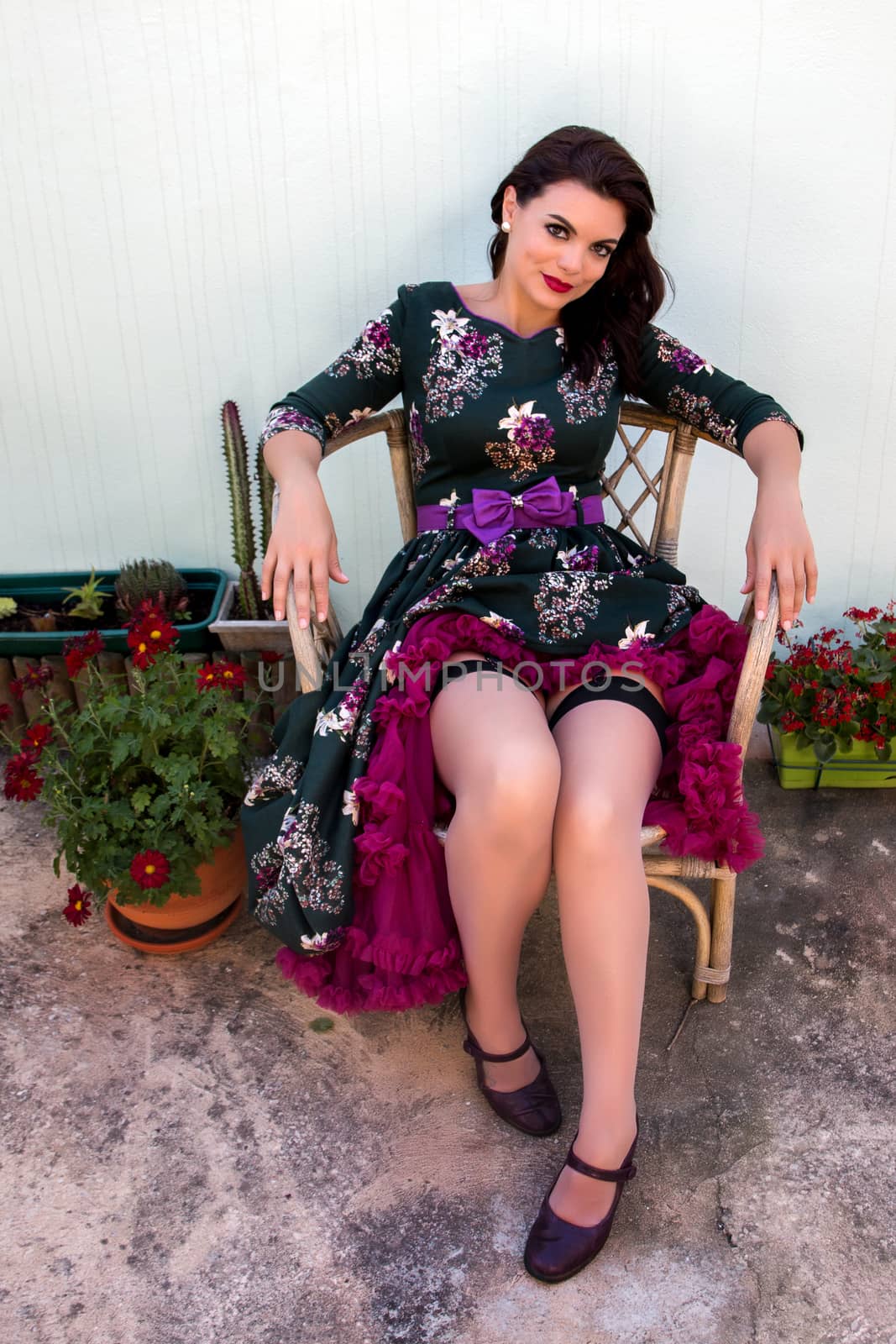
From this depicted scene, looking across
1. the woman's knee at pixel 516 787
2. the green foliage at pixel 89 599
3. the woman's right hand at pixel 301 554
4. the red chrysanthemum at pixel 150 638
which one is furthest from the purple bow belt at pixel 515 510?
the green foliage at pixel 89 599

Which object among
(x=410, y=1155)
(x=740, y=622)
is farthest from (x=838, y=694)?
(x=410, y=1155)

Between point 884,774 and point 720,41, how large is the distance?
1700mm

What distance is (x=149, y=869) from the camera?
1812mm

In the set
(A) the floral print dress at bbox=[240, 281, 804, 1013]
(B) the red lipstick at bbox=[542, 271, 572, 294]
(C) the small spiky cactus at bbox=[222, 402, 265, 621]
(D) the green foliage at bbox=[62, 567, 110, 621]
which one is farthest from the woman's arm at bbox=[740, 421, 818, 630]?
(D) the green foliage at bbox=[62, 567, 110, 621]

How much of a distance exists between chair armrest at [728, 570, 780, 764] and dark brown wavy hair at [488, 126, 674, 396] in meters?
0.60

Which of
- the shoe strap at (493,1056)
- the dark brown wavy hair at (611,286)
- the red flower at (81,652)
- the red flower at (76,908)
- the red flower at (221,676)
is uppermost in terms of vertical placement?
the dark brown wavy hair at (611,286)

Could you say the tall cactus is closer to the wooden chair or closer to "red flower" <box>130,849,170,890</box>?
the wooden chair

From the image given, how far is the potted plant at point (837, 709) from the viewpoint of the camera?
2.31 meters

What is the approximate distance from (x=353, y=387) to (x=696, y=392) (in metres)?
0.66

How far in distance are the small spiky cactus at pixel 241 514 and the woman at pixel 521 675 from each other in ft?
1.83

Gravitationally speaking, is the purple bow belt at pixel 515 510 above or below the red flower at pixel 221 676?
above

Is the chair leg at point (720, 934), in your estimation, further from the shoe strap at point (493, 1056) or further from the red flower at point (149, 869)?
the red flower at point (149, 869)

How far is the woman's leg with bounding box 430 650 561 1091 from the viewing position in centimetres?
149

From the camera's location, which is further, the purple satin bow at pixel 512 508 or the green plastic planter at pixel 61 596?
the green plastic planter at pixel 61 596
